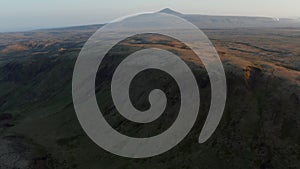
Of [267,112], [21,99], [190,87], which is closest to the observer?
[267,112]

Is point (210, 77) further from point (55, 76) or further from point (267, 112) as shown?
point (55, 76)

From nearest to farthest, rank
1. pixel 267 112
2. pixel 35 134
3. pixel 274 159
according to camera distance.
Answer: pixel 274 159, pixel 267 112, pixel 35 134

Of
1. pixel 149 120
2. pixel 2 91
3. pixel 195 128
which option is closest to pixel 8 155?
Result: pixel 149 120

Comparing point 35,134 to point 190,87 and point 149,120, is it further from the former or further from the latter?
point 190,87

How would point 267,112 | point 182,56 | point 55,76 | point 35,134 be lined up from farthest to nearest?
point 55,76, point 182,56, point 35,134, point 267,112

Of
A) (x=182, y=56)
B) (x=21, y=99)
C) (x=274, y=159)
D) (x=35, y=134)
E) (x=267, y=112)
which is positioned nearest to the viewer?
(x=274, y=159)

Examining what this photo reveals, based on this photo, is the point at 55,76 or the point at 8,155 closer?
the point at 8,155

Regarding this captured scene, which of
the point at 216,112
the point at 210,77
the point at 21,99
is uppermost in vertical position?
the point at 210,77

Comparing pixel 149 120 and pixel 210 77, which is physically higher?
pixel 210 77

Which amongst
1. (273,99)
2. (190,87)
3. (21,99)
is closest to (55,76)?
(21,99)
